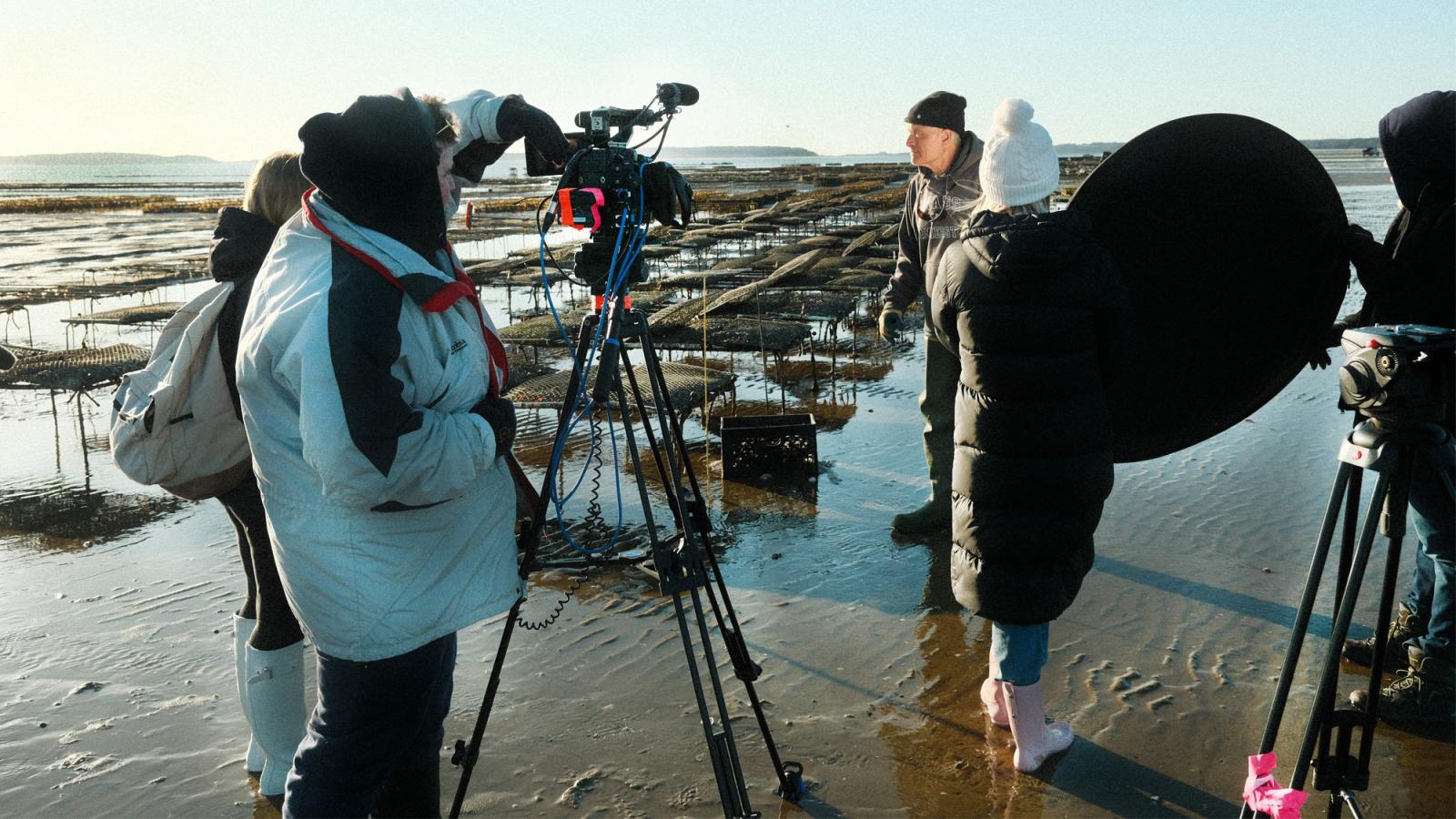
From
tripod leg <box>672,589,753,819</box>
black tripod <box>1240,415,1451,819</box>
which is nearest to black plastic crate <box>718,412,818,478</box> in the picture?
tripod leg <box>672,589,753,819</box>

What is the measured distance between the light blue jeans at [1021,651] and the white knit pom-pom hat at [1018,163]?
4.19 ft

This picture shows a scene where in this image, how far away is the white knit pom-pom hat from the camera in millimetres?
2875

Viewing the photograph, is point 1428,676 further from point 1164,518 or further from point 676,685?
point 676,685

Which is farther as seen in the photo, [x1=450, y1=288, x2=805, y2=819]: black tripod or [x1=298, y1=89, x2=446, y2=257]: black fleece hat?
[x1=450, y1=288, x2=805, y2=819]: black tripod

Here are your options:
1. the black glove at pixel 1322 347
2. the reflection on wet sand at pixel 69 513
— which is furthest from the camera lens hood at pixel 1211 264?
the reflection on wet sand at pixel 69 513

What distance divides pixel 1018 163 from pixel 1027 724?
1.72 m

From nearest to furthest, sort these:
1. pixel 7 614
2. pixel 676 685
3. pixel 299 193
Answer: pixel 299 193 < pixel 676 685 < pixel 7 614

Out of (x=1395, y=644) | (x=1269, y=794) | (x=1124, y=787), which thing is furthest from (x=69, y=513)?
(x=1395, y=644)

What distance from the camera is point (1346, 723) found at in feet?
7.86

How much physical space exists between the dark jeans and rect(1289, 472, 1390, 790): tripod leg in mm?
2617

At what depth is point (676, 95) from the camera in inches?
107

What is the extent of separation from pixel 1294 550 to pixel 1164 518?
0.67 metres

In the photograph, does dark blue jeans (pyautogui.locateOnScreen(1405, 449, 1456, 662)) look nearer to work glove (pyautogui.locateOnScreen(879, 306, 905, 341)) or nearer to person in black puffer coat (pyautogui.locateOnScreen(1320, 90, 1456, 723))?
person in black puffer coat (pyautogui.locateOnScreen(1320, 90, 1456, 723))

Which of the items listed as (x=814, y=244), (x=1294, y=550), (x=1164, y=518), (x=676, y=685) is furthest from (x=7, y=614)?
(x=814, y=244)
